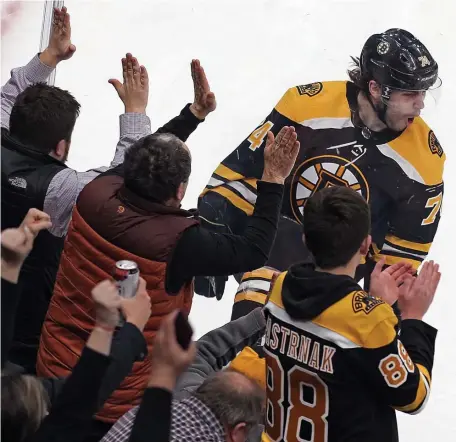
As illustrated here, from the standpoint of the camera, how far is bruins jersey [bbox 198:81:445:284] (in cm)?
307

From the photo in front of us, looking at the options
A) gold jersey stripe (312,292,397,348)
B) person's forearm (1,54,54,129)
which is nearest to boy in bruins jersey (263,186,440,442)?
gold jersey stripe (312,292,397,348)

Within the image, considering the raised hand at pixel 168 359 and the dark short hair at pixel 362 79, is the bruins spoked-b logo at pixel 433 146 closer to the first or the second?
the dark short hair at pixel 362 79

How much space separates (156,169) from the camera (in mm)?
2295

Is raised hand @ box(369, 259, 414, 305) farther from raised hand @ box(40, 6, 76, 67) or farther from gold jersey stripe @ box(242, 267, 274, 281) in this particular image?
raised hand @ box(40, 6, 76, 67)

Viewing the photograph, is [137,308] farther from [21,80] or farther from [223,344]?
[21,80]

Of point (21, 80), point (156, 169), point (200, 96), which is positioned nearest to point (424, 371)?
point (156, 169)

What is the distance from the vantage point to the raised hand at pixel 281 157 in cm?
243

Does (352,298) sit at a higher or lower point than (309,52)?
lower

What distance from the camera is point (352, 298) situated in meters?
2.04

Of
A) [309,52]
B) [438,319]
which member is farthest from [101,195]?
[309,52]

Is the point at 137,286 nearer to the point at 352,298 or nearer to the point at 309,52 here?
the point at 352,298

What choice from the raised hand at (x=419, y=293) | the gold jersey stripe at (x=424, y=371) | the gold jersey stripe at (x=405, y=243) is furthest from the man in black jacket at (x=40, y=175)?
the gold jersey stripe at (x=424, y=371)

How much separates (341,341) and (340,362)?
0.05m

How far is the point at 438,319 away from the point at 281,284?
145 centimetres
